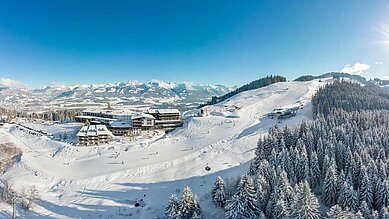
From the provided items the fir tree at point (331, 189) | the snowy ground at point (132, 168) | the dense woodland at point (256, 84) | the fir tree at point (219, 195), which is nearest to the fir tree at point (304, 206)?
the fir tree at point (331, 189)

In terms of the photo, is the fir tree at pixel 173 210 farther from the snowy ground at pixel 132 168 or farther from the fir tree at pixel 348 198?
the fir tree at pixel 348 198

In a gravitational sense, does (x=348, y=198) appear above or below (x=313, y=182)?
above

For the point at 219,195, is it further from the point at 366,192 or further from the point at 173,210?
the point at 366,192

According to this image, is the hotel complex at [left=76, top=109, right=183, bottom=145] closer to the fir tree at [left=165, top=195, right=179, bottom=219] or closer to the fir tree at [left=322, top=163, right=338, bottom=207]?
the fir tree at [left=165, top=195, right=179, bottom=219]

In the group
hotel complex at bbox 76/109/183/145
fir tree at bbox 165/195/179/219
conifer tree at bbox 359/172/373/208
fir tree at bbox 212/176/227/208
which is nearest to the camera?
conifer tree at bbox 359/172/373/208

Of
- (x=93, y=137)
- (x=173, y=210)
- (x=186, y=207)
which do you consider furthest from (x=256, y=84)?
(x=173, y=210)

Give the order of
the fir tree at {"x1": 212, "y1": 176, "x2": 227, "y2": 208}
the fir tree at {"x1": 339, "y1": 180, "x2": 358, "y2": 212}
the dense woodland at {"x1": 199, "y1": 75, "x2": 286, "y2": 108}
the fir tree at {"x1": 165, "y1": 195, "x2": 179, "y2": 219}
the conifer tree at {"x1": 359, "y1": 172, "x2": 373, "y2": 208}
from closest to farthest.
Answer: the fir tree at {"x1": 339, "y1": 180, "x2": 358, "y2": 212} < the conifer tree at {"x1": 359, "y1": 172, "x2": 373, "y2": 208} < the fir tree at {"x1": 165, "y1": 195, "x2": 179, "y2": 219} < the fir tree at {"x1": 212, "y1": 176, "x2": 227, "y2": 208} < the dense woodland at {"x1": 199, "y1": 75, "x2": 286, "y2": 108}

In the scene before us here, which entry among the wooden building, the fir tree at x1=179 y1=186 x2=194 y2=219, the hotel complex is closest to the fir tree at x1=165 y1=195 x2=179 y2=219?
the fir tree at x1=179 y1=186 x2=194 y2=219
